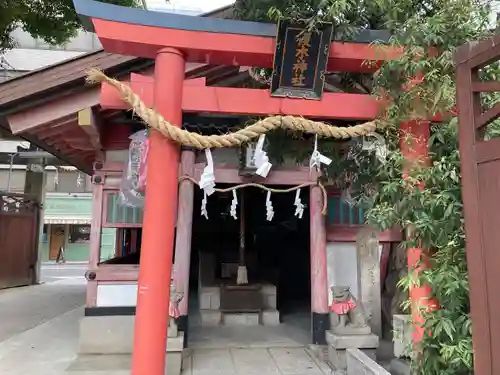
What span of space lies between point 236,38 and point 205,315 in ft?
19.2

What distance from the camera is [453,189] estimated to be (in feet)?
9.98

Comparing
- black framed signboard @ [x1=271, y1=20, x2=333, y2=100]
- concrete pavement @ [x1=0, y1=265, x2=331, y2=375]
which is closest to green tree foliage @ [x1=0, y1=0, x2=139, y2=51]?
black framed signboard @ [x1=271, y1=20, x2=333, y2=100]

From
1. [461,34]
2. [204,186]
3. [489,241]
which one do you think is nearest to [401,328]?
[489,241]

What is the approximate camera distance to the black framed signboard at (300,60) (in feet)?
12.8

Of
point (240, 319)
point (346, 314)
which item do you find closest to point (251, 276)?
point (240, 319)

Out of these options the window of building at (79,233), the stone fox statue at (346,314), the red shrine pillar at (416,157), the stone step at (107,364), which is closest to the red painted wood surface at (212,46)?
the red shrine pillar at (416,157)

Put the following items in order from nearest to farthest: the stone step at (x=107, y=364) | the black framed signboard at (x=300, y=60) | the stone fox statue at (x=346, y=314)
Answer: the black framed signboard at (x=300, y=60)
the stone step at (x=107, y=364)
the stone fox statue at (x=346, y=314)

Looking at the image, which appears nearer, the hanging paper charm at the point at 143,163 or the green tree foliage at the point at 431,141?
the green tree foliage at the point at 431,141

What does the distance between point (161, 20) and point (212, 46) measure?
0.51m

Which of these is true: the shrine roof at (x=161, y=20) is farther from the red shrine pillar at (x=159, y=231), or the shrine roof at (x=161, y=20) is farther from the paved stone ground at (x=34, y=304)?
the paved stone ground at (x=34, y=304)

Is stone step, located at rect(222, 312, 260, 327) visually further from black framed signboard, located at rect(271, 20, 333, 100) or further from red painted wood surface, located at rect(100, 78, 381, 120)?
black framed signboard, located at rect(271, 20, 333, 100)

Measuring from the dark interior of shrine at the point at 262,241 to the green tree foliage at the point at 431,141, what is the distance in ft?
20.9

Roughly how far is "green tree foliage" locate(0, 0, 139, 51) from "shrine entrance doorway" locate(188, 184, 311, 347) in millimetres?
4576

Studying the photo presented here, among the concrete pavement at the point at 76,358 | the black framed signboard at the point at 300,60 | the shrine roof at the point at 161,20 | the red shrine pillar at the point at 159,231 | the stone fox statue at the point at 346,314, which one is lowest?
the concrete pavement at the point at 76,358
